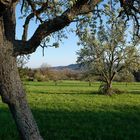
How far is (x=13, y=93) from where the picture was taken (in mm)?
10922

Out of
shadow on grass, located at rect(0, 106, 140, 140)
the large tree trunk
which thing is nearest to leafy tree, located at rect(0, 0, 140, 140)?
the large tree trunk

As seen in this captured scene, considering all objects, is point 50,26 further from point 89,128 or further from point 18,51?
point 89,128

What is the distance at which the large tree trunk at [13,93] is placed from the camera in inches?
428

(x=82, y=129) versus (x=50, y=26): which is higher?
(x=50, y=26)

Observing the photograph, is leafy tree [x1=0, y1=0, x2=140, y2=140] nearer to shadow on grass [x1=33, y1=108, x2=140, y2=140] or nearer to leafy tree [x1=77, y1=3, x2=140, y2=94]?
shadow on grass [x1=33, y1=108, x2=140, y2=140]

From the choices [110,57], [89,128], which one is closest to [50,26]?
[89,128]

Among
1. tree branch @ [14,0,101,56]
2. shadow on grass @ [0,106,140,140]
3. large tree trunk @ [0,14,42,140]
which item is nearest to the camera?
large tree trunk @ [0,14,42,140]

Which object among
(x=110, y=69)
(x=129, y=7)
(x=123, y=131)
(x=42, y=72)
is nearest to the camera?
(x=129, y=7)

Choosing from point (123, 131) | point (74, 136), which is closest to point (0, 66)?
point (74, 136)

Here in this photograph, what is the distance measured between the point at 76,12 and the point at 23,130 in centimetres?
353

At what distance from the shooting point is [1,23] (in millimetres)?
11016

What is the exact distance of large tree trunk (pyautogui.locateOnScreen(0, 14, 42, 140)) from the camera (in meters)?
10.9

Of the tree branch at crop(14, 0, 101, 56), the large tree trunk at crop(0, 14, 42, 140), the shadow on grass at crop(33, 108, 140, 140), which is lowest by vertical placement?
the shadow on grass at crop(33, 108, 140, 140)

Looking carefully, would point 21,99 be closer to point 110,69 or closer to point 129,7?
point 129,7
